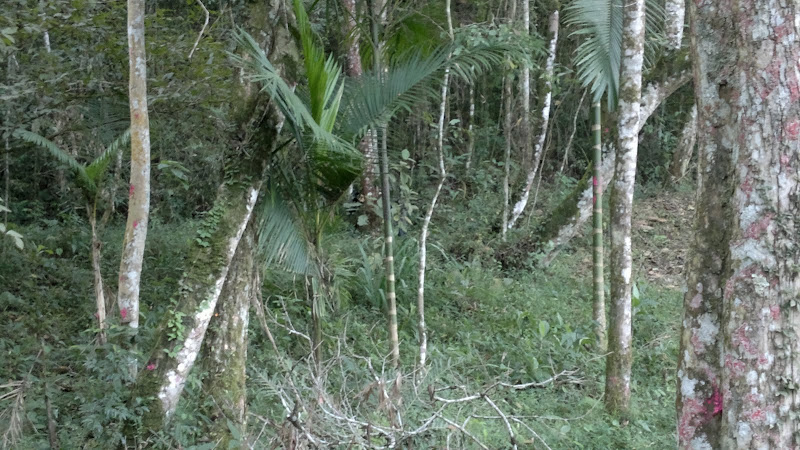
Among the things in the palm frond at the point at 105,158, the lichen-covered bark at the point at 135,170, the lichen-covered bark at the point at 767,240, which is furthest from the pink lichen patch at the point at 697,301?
the palm frond at the point at 105,158

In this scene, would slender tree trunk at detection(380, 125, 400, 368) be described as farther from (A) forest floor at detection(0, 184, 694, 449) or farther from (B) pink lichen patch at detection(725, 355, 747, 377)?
(B) pink lichen patch at detection(725, 355, 747, 377)

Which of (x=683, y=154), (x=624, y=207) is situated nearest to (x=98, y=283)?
(x=624, y=207)

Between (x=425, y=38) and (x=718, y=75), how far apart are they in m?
2.76

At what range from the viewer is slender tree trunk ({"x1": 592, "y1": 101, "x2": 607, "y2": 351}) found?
546 centimetres

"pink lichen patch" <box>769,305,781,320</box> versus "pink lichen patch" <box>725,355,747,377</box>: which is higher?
"pink lichen patch" <box>769,305,781,320</box>

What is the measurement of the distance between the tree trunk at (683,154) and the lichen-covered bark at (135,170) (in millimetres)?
9134

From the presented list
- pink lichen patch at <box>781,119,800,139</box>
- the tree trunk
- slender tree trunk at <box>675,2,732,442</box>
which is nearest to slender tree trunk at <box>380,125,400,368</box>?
slender tree trunk at <box>675,2,732,442</box>

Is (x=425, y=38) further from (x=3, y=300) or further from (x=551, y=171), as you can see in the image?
(x=551, y=171)

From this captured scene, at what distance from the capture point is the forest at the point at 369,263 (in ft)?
8.08

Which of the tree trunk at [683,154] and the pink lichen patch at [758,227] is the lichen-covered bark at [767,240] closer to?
the pink lichen patch at [758,227]

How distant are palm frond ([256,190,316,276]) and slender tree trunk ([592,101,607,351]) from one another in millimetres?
2442

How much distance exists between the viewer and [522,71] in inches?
388

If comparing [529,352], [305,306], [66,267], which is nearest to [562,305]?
[529,352]

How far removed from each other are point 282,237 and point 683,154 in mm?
8836
